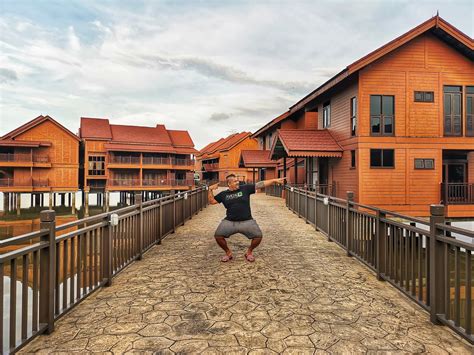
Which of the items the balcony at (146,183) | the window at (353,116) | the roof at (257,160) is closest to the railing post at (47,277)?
the window at (353,116)

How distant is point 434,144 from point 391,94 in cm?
355

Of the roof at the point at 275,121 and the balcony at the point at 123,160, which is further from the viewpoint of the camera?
the balcony at the point at 123,160

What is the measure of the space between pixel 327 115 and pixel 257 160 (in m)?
11.3

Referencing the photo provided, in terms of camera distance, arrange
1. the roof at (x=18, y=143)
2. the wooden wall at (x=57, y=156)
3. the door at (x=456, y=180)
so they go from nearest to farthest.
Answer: the door at (x=456, y=180), the roof at (x=18, y=143), the wooden wall at (x=57, y=156)

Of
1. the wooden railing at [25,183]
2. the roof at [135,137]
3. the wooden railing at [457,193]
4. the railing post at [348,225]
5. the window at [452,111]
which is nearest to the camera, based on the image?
the railing post at [348,225]

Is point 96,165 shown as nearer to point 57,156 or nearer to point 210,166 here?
point 57,156

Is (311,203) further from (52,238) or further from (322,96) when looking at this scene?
(322,96)

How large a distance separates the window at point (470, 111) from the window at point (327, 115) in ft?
23.8

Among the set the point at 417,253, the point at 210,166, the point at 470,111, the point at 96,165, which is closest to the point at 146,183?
the point at 96,165

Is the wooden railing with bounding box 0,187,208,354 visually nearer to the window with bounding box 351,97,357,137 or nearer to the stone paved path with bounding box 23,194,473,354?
the stone paved path with bounding box 23,194,473,354

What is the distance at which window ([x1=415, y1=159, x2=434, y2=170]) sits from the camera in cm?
1527

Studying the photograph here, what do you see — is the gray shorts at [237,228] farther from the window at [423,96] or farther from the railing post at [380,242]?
the window at [423,96]

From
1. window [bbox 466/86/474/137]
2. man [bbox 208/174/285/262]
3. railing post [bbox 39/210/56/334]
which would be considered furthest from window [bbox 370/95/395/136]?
railing post [bbox 39/210/56/334]

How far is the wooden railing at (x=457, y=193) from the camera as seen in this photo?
1509cm
